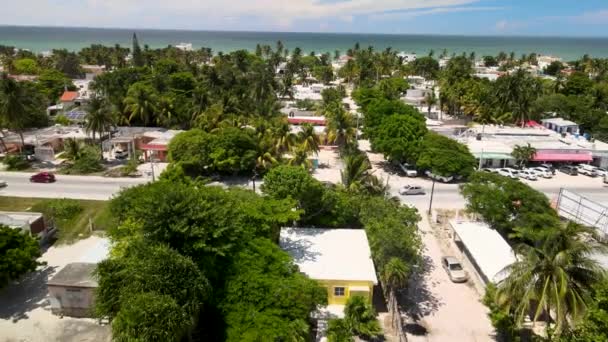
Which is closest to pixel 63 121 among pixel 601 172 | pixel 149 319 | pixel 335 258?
pixel 335 258

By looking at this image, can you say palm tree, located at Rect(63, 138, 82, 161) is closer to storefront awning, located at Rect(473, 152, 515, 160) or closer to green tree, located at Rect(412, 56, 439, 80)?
storefront awning, located at Rect(473, 152, 515, 160)

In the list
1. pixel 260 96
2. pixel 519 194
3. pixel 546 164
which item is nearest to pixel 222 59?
pixel 260 96

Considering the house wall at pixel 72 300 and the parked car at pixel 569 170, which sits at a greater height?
the parked car at pixel 569 170

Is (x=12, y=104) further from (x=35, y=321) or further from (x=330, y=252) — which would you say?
(x=330, y=252)

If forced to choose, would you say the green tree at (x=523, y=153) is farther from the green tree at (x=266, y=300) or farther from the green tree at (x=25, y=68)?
the green tree at (x=25, y=68)

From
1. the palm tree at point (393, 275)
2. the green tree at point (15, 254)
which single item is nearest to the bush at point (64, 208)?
the green tree at point (15, 254)

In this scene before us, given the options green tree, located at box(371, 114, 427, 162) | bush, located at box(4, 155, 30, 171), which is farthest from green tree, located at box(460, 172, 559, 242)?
bush, located at box(4, 155, 30, 171)
